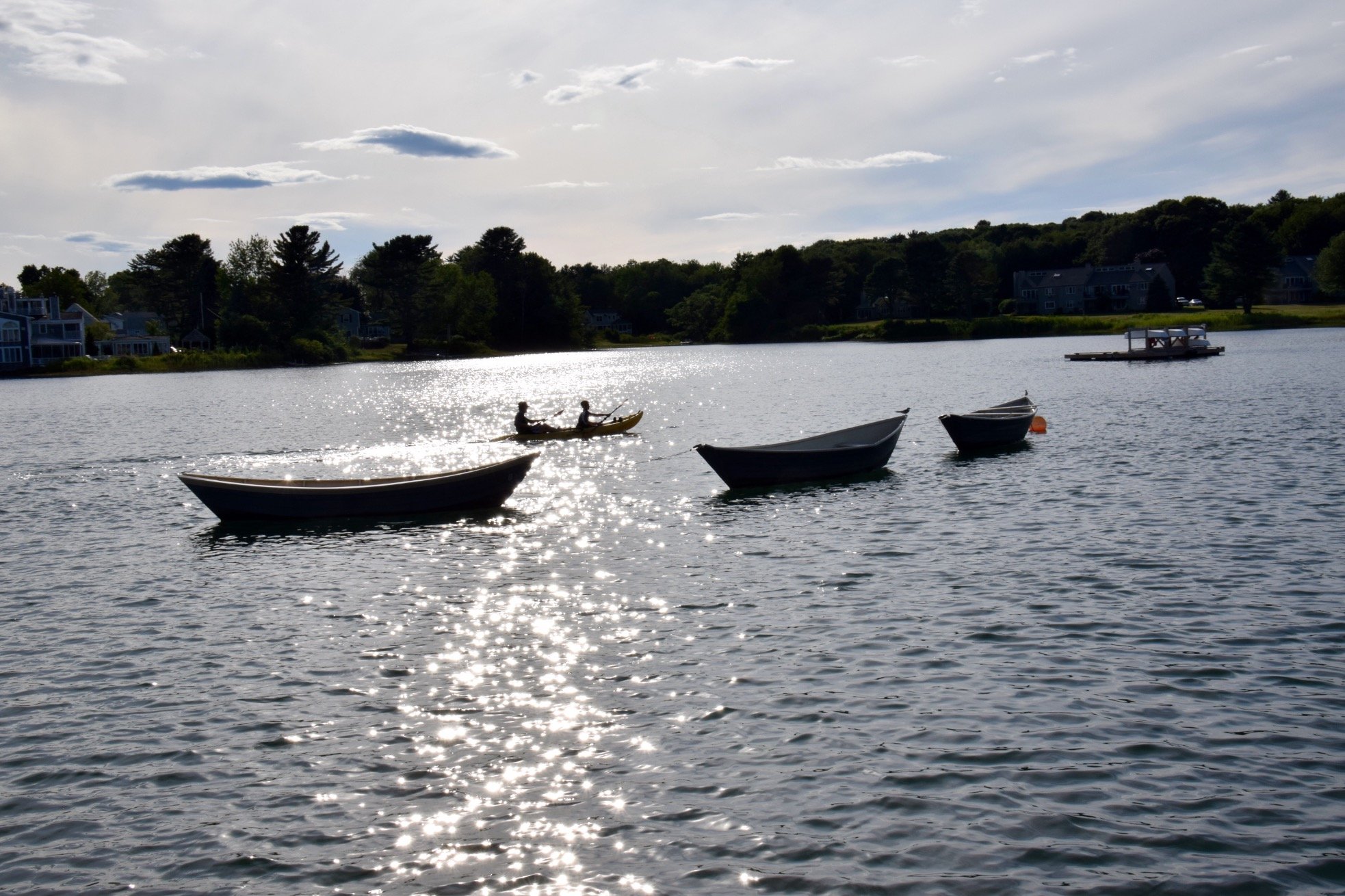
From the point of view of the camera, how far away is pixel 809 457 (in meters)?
31.7

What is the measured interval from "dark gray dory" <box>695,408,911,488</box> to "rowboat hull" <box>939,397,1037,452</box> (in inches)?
148

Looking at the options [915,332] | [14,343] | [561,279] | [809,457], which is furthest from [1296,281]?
[14,343]

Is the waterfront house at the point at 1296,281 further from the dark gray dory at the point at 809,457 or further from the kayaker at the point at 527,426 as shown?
the dark gray dory at the point at 809,457

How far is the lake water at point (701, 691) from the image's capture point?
961 cm

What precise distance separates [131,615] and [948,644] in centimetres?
1434

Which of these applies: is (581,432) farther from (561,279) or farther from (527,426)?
(561,279)

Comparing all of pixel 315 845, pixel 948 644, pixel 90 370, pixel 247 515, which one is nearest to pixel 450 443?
pixel 247 515

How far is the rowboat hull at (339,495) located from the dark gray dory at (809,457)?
21.8 ft

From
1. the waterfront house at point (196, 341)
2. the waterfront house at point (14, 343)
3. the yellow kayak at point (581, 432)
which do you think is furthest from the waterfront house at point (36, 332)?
the yellow kayak at point (581, 432)

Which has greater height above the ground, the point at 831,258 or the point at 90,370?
the point at 831,258

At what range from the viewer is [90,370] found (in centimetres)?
13562

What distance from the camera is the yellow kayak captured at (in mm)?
45062

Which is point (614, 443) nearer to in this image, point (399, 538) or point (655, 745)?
point (399, 538)

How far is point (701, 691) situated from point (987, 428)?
2710 cm
